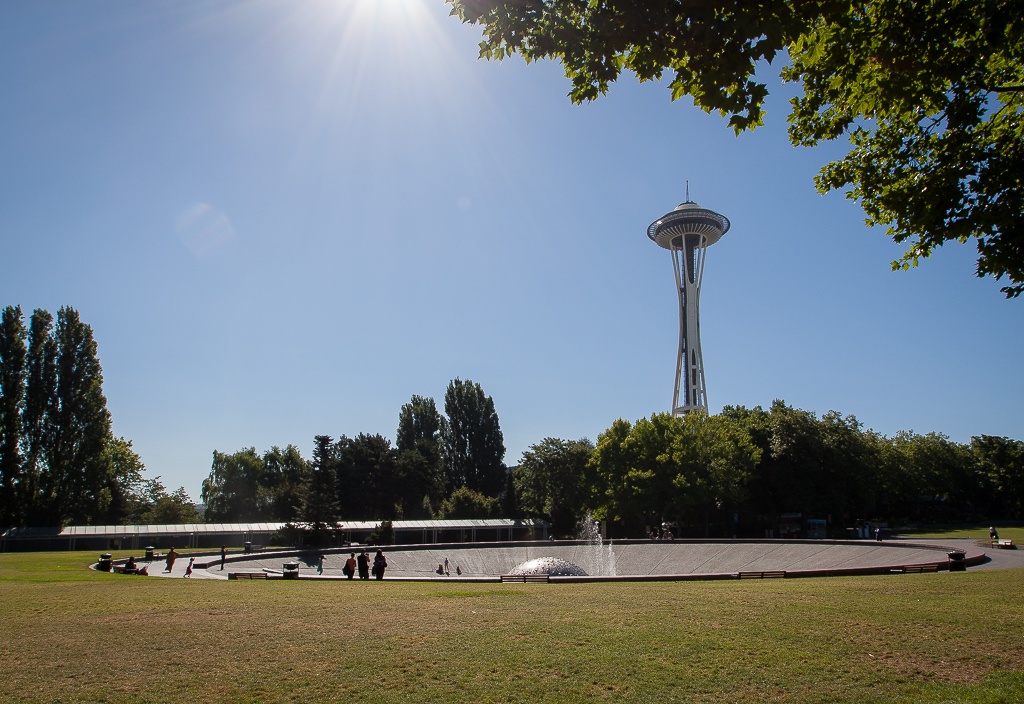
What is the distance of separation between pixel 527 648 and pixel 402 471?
57922mm

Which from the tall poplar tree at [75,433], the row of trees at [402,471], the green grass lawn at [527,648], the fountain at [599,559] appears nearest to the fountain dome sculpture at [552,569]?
the fountain at [599,559]

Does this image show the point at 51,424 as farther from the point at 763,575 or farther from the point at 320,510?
the point at 763,575

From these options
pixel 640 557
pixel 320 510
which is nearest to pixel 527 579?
pixel 640 557

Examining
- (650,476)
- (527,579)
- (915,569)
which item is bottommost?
(527,579)

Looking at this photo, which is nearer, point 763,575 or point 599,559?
point 763,575

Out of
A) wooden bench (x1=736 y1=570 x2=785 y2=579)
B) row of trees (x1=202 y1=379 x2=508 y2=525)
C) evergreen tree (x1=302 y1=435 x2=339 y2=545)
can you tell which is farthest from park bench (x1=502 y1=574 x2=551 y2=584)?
row of trees (x1=202 y1=379 x2=508 y2=525)

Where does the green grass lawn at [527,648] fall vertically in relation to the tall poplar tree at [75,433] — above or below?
below

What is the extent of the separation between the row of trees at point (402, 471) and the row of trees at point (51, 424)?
49.4 feet

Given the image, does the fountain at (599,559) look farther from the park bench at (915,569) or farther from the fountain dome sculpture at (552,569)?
the park bench at (915,569)

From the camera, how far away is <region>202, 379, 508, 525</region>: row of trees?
63969 millimetres

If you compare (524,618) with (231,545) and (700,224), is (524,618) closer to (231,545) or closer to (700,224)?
(231,545)

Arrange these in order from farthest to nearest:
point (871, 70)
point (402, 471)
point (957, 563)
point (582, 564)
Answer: point (402, 471) < point (582, 564) < point (957, 563) < point (871, 70)

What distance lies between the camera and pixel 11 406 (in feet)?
152

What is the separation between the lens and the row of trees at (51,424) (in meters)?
45.7
